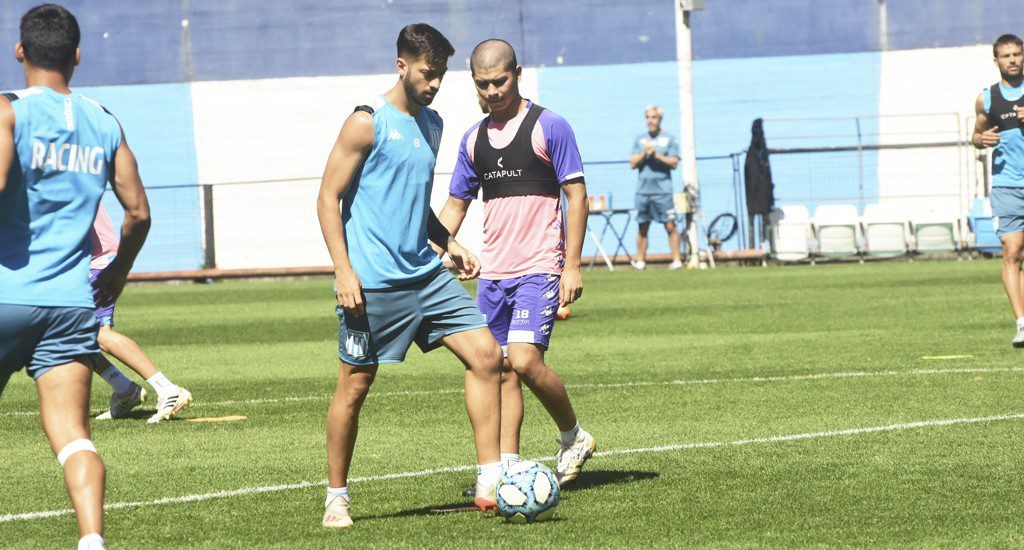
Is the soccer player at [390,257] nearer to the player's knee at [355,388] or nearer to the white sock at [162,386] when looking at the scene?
the player's knee at [355,388]

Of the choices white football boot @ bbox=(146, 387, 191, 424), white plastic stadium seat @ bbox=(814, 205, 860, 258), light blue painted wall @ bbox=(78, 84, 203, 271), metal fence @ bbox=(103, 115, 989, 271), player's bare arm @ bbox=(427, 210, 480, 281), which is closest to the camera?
player's bare arm @ bbox=(427, 210, 480, 281)

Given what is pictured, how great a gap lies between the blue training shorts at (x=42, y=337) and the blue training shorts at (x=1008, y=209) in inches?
340

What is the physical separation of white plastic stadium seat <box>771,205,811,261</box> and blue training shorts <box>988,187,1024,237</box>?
15.4 metres

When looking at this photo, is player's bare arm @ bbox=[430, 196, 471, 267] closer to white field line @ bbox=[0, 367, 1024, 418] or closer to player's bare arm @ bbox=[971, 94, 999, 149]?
white field line @ bbox=[0, 367, 1024, 418]

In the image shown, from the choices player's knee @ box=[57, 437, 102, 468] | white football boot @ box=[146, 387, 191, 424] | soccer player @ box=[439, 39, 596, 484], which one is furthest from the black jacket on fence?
player's knee @ box=[57, 437, 102, 468]

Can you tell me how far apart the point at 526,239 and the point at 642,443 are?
1.49 meters

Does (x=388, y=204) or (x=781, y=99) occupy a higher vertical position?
(x=781, y=99)

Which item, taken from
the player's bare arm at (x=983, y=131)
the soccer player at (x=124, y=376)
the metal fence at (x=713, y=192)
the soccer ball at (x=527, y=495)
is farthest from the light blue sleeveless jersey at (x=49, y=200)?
the metal fence at (x=713, y=192)

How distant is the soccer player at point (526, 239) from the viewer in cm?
659

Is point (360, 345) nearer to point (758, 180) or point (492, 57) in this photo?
point (492, 57)

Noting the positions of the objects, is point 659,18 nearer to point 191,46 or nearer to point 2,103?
point 191,46

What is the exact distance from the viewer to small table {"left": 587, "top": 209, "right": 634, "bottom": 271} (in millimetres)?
27688

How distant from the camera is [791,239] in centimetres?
2730

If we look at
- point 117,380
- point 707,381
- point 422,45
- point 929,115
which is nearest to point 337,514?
point 422,45
